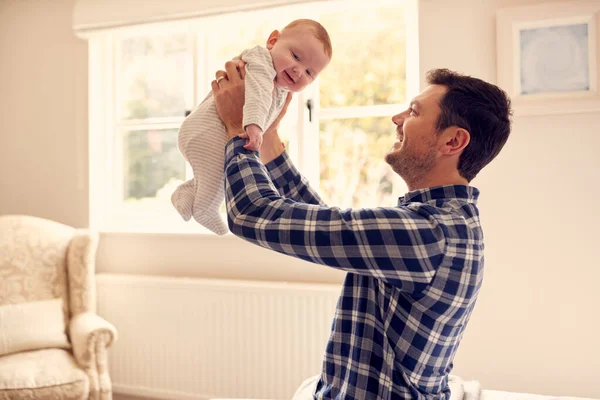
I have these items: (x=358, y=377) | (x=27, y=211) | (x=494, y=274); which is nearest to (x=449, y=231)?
(x=358, y=377)

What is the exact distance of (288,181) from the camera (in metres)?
1.37

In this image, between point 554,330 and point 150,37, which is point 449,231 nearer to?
point 554,330

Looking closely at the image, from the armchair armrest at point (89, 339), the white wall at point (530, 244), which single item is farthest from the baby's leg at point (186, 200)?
the armchair armrest at point (89, 339)

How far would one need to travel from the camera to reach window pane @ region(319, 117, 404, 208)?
2.81 meters

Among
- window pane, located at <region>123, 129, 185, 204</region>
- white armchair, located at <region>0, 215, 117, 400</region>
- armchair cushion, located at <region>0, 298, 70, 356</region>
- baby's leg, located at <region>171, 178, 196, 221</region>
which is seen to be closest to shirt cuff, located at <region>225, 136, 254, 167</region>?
baby's leg, located at <region>171, 178, 196, 221</region>

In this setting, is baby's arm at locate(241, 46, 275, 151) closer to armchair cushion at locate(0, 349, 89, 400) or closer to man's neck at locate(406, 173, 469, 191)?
man's neck at locate(406, 173, 469, 191)

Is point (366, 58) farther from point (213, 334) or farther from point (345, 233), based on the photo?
point (345, 233)

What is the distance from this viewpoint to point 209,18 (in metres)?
2.85

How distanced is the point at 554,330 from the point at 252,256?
57.3 inches

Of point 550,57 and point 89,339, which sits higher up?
point 550,57

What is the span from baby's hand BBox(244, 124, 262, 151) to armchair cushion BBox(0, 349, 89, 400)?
1.93m

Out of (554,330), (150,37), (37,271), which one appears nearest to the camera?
(554,330)

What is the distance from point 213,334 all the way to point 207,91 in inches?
53.2

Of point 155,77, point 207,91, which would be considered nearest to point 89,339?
point 207,91
